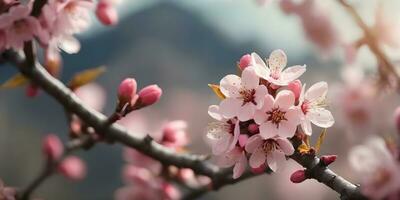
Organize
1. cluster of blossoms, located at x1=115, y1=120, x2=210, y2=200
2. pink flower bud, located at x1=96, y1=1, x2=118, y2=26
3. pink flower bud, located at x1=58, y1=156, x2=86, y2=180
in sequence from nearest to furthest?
pink flower bud, located at x1=96, y1=1, x2=118, y2=26
cluster of blossoms, located at x1=115, y1=120, x2=210, y2=200
pink flower bud, located at x1=58, y1=156, x2=86, y2=180

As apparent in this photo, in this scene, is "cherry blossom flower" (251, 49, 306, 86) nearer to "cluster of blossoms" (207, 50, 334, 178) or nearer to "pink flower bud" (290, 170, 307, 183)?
"cluster of blossoms" (207, 50, 334, 178)

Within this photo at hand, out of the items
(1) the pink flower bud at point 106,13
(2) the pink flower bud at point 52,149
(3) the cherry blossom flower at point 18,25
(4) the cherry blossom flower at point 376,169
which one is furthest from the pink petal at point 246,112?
(2) the pink flower bud at point 52,149

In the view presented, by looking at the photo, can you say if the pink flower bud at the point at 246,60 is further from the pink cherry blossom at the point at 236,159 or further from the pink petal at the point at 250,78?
the pink cherry blossom at the point at 236,159

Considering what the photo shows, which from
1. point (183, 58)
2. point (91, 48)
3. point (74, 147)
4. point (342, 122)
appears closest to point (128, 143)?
point (74, 147)

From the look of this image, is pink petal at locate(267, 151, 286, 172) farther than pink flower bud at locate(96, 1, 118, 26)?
No

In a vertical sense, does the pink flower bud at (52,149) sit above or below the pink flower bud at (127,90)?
below

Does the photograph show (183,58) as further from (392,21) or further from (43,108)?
(392,21)

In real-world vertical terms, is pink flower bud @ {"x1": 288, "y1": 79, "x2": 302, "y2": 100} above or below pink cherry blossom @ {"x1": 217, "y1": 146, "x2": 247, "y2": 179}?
above

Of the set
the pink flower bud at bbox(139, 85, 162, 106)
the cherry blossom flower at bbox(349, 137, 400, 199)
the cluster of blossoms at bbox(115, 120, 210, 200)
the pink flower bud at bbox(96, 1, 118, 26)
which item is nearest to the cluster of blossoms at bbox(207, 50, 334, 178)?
the cherry blossom flower at bbox(349, 137, 400, 199)
